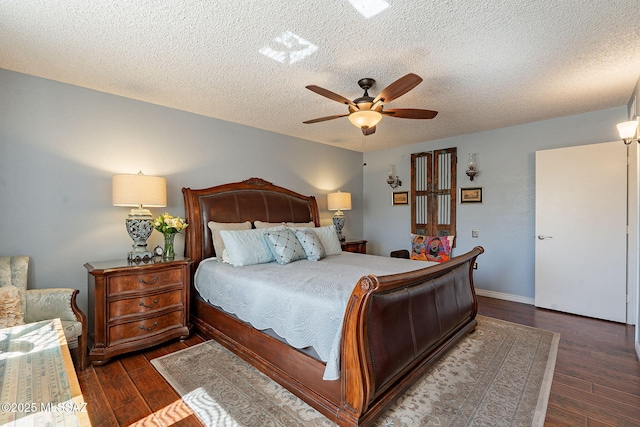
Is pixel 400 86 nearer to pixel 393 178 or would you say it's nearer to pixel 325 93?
pixel 325 93

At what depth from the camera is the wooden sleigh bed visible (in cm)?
160

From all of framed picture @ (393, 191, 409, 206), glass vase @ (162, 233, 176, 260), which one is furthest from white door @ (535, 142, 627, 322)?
glass vase @ (162, 233, 176, 260)

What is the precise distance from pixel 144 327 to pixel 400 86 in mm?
2985

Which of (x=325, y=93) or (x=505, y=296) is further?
(x=505, y=296)

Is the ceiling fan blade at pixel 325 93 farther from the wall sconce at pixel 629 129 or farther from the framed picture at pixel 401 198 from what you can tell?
the framed picture at pixel 401 198

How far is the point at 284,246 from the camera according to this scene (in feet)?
10.1

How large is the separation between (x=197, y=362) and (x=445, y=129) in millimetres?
4232

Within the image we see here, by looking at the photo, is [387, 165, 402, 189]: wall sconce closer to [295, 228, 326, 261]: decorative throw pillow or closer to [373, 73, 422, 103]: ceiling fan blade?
[295, 228, 326, 261]: decorative throw pillow

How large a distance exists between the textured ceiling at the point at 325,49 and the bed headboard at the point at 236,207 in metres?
1.06

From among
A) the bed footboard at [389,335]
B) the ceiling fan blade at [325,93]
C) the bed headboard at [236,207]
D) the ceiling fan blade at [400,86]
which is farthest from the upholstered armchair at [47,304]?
the ceiling fan blade at [400,86]

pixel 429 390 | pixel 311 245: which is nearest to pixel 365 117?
pixel 311 245

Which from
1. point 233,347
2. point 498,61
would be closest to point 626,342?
point 498,61

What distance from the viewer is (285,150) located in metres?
4.60

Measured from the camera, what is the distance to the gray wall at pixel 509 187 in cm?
378
